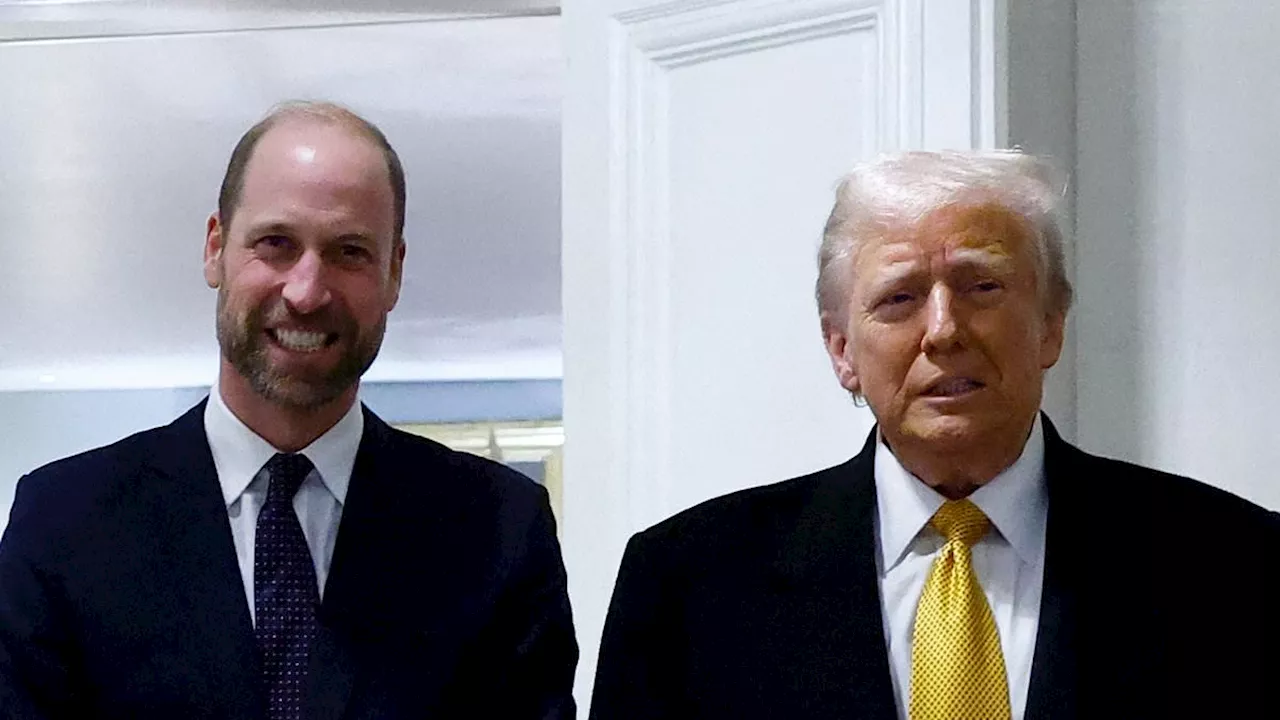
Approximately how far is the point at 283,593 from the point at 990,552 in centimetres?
60

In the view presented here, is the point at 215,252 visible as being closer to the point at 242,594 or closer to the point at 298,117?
the point at 298,117

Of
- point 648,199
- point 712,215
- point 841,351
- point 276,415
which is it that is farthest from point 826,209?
point 276,415

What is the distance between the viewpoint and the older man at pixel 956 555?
4.68 ft

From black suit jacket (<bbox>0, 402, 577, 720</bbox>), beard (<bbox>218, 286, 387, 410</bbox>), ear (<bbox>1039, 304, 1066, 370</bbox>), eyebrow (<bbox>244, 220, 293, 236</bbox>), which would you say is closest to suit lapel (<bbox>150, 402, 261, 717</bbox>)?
black suit jacket (<bbox>0, 402, 577, 720</bbox>)

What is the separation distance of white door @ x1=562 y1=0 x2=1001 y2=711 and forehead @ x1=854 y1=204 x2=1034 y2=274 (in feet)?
2.44

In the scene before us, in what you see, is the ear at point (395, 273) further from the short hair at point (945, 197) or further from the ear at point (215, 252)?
the short hair at point (945, 197)

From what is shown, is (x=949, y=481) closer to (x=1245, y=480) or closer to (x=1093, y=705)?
(x=1093, y=705)

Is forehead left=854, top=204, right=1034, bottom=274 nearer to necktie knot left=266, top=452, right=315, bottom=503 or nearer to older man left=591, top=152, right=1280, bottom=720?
older man left=591, top=152, right=1280, bottom=720

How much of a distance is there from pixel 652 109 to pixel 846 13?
320 millimetres

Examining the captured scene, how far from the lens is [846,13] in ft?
7.63

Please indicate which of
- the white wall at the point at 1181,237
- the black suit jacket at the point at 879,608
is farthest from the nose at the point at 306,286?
the white wall at the point at 1181,237

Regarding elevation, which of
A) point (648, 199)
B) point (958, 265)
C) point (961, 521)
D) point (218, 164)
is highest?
point (218, 164)

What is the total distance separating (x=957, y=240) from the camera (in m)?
1.47

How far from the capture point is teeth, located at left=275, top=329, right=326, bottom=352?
4.85ft
